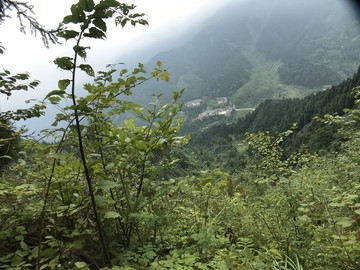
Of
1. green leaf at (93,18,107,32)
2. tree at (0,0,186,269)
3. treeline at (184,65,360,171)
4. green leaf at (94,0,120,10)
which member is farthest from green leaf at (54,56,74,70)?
treeline at (184,65,360,171)

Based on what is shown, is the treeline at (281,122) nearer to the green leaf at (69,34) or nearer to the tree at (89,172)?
the tree at (89,172)

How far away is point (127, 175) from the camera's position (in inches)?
141

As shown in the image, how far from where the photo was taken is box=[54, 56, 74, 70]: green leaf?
2.02 metres

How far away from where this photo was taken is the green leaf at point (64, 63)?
2.02 meters

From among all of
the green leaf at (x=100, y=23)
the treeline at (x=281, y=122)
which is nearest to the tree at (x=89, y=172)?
the green leaf at (x=100, y=23)

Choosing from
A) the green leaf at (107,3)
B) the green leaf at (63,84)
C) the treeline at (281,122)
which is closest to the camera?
the green leaf at (107,3)

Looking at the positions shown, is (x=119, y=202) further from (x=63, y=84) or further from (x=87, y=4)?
(x=87, y=4)

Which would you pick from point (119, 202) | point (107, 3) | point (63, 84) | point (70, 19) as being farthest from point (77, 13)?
point (119, 202)

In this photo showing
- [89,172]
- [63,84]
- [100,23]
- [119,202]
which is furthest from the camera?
[119,202]

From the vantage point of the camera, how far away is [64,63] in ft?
6.72

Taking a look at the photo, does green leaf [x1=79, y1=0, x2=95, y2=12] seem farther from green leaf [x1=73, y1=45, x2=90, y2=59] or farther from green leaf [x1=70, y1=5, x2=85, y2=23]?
green leaf [x1=73, y1=45, x2=90, y2=59]

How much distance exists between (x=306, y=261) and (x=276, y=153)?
4.51 meters

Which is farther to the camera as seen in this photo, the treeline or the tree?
the treeline

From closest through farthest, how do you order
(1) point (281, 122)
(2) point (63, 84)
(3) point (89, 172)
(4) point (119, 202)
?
(2) point (63, 84) → (3) point (89, 172) → (4) point (119, 202) → (1) point (281, 122)
